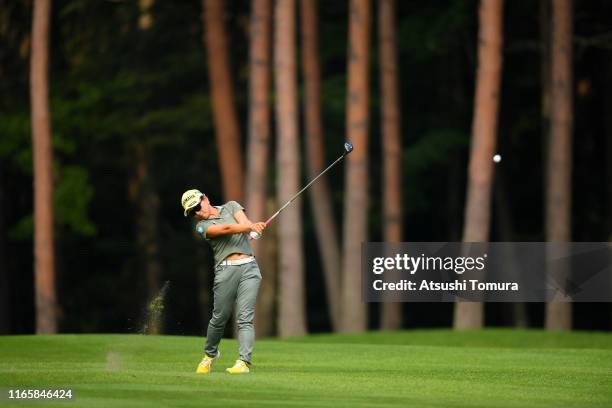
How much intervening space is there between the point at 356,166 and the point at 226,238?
22043 mm

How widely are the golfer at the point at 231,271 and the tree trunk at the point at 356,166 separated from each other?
829 inches

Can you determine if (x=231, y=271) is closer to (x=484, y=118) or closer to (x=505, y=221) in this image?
(x=484, y=118)

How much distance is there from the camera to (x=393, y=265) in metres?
27.8

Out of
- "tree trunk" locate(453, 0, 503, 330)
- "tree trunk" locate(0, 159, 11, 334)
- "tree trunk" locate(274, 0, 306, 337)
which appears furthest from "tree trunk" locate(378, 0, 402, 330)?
"tree trunk" locate(0, 159, 11, 334)

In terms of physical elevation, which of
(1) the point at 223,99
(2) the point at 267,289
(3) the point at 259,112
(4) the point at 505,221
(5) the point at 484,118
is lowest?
(2) the point at 267,289

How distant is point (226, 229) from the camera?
17344mm

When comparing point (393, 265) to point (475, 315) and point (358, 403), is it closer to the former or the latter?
point (475, 315)

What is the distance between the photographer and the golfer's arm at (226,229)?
17281 mm

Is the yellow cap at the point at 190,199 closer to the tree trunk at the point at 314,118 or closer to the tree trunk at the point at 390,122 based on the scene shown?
the tree trunk at the point at 390,122

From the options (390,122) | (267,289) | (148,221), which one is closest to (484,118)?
(390,122)

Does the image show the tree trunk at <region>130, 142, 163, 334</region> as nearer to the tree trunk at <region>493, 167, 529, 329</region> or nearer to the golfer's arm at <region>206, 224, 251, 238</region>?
the tree trunk at <region>493, 167, 529, 329</region>

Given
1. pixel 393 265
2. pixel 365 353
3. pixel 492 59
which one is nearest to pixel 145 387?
pixel 365 353

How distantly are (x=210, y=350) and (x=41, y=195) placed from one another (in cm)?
2433

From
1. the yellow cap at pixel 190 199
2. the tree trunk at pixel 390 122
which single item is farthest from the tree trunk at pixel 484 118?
the yellow cap at pixel 190 199
